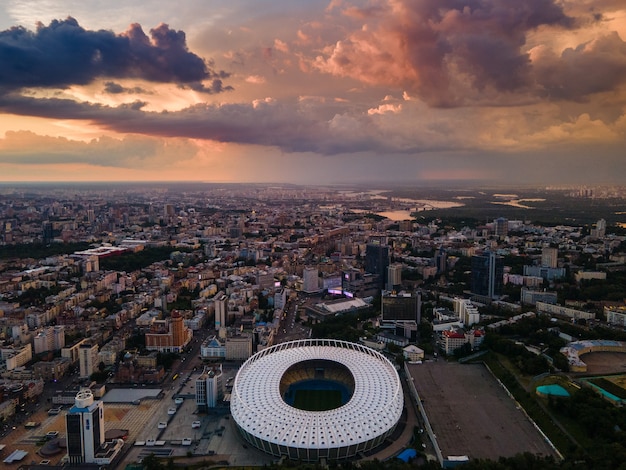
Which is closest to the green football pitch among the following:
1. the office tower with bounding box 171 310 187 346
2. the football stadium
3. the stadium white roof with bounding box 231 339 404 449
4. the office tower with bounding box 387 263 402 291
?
the football stadium

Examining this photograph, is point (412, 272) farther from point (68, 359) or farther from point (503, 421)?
point (68, 359)

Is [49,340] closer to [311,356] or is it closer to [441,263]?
[311,356]

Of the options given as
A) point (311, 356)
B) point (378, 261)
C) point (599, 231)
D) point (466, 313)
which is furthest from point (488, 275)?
point (599, 231)

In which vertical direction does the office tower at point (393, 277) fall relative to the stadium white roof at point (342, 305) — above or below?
above

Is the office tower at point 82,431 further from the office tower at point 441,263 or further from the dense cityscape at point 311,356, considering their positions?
the office tower at point 441,263

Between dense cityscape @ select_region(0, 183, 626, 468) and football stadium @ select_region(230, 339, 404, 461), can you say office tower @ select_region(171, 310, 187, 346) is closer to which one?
dense cityscape @ select_region(0, 183, 626, 468)

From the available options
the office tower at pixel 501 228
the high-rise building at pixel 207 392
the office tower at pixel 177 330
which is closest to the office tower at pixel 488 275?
the office tower at pixel 177 330
